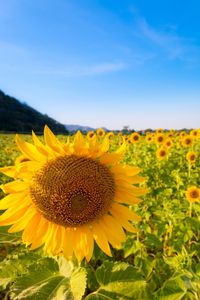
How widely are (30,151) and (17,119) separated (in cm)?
8193

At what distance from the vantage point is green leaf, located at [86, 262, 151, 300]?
4.70ft

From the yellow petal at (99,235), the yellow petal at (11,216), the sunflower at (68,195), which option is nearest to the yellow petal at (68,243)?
the sunflower at (68,195)

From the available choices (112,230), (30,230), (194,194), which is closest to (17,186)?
(30,230)

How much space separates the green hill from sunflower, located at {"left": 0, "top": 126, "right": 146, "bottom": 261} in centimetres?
7019

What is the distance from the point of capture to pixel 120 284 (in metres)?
1.46

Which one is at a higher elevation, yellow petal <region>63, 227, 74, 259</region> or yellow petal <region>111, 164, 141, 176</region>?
yellow petal <region>111, 164, 141, 176</region>

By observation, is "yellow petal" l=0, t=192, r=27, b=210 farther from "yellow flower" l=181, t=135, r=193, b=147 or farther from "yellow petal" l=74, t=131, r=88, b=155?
"yellow flower" l=181, t=135, r=193, b=147

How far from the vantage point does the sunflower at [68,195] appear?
4.80 feet

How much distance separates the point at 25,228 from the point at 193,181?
537cm

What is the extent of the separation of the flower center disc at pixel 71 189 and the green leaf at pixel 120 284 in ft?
0.77

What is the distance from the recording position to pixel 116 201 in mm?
1640

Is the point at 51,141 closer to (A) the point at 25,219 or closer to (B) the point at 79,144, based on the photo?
(B) the point at 79,144

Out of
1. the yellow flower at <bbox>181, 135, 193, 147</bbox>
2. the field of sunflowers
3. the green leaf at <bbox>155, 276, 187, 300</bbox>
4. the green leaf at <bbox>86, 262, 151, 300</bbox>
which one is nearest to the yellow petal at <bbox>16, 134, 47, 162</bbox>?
the field of sunflowers

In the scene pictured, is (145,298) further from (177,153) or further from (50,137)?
(177,153)
